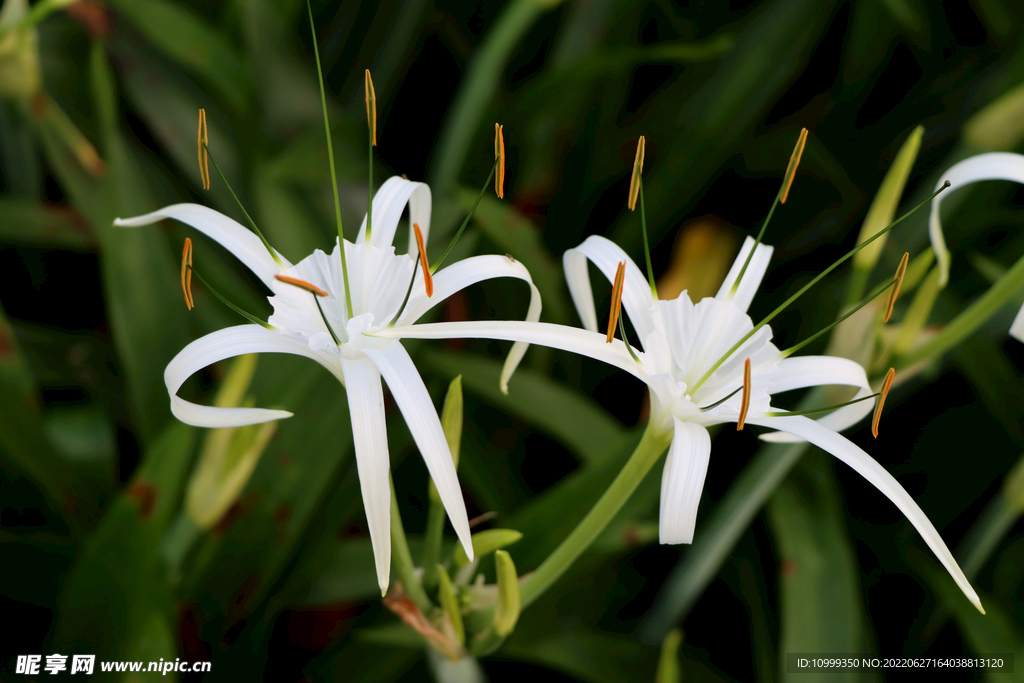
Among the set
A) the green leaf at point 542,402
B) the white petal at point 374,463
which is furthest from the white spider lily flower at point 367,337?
the green leaf at point 542,402

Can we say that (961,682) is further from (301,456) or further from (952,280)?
(301,456)

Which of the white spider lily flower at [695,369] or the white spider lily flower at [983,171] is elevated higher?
the white spider lily flower at [983,171]

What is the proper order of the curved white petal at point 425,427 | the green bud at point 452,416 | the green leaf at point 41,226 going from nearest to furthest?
the curved white petal at point 425,427, the green bud at point 452,416, the green leaf at point 41,226

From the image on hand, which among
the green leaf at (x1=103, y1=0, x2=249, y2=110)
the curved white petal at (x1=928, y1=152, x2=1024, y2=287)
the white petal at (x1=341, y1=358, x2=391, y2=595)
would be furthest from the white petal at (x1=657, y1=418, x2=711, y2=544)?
the green leaf at (x1=103, y1=0, x2=249, y2=110)

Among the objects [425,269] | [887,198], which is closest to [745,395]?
[425,269]

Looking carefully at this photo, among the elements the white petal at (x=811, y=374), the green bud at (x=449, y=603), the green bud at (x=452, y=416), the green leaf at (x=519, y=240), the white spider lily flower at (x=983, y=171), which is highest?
the green leaf at (x=519, y=240)

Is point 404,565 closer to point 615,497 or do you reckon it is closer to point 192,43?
point 615,497

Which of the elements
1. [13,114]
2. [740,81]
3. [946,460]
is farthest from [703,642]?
[13,114]

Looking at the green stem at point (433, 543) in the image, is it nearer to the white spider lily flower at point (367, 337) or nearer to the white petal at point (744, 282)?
the white spider lily flower at point (367, 337)

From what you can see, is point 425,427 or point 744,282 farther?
point 744,282
